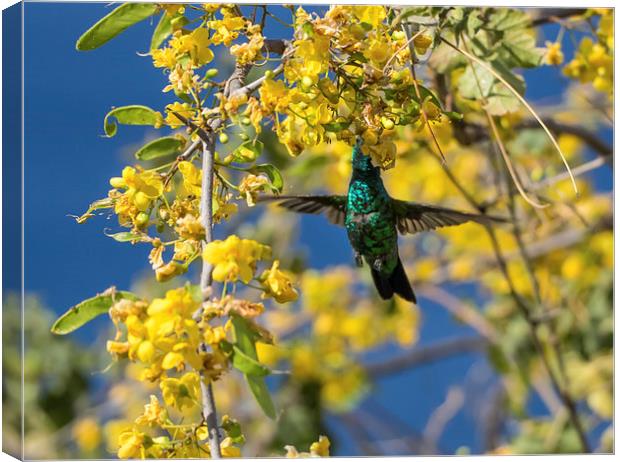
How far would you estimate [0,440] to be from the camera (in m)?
1.62

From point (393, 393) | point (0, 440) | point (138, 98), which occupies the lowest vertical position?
point (393, 393)

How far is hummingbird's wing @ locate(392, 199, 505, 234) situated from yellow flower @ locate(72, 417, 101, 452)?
1625mm

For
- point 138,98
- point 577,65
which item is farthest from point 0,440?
point 577,65

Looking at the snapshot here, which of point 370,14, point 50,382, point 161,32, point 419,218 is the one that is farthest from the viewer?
point 50,382

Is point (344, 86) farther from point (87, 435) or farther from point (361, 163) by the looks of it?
point (87, 435)

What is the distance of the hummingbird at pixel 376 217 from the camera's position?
1.71 meters

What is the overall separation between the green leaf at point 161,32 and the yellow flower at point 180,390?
489 millimetres

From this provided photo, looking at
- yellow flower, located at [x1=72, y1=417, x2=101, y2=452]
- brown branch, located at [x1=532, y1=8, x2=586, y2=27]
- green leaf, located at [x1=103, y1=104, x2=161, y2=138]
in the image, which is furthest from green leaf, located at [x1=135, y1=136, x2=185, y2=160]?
yellow flower, located at [x1=72, y1=417, x2=101, y2=452]

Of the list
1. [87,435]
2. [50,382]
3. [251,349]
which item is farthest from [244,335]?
[50,382]

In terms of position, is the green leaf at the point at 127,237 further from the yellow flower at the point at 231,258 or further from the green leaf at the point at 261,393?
the green leaf at the point at 261,393

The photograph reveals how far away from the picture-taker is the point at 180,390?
117 centimetres

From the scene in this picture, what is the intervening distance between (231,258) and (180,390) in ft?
0.56

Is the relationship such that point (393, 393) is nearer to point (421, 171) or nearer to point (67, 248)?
point (421, 171)

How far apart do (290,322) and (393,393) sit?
475 millimetres
